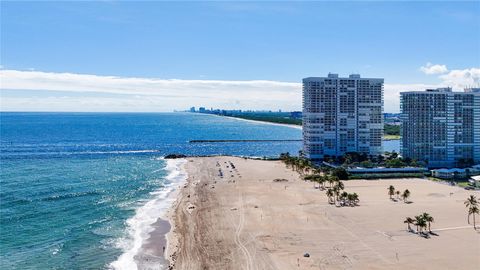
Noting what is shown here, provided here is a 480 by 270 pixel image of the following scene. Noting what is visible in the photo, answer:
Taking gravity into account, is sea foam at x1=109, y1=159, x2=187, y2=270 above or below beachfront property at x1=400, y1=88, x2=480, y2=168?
below

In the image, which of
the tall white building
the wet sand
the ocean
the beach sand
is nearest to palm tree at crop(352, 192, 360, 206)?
the beach sand

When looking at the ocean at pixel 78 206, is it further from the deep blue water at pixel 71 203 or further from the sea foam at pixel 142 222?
the sea foam at pixel 142 222

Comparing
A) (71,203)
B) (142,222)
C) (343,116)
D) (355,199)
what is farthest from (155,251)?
(343,116)

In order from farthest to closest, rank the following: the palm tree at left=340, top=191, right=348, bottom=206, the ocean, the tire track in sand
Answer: the palm tree at left=340, top=191, right=348, bottom=206, the ocean, the tire track in sand

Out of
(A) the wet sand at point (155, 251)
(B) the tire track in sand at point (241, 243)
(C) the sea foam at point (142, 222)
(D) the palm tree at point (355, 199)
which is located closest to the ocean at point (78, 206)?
(C) the sea foam at point (142, 222)

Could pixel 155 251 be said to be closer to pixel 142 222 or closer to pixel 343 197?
pixel 142 222

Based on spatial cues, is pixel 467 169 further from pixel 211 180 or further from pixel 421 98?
pixel 211 180

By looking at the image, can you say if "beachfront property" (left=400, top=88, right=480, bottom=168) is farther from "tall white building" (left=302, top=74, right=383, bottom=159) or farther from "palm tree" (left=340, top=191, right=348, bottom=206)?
"palm tree" (left=340, top=191, right=348, bottom=206)
